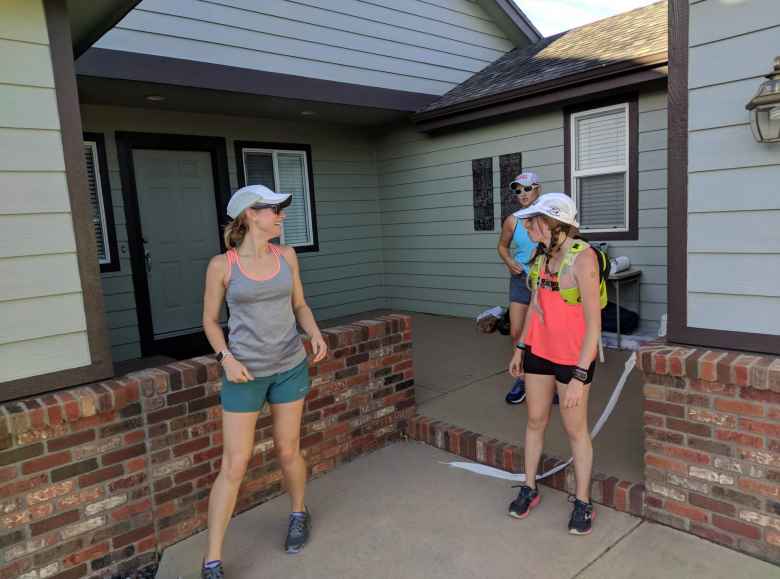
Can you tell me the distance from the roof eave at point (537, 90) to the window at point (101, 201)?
372cm

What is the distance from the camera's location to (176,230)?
6105 mm

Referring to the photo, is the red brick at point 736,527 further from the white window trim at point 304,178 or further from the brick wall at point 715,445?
the white window trim at point 304,178

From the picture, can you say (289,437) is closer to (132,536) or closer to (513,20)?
(132,536)

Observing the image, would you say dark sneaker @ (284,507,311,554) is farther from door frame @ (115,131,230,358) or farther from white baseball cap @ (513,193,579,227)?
door frame @ (115,131,230,358)

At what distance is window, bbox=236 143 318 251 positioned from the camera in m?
6.85

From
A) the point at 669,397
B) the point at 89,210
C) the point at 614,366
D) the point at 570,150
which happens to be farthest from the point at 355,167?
the point at 669,397

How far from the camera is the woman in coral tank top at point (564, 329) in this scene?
2369mm

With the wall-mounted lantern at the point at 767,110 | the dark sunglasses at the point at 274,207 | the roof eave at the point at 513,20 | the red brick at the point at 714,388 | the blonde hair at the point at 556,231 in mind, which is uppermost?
the roof eave at the point at 513,20

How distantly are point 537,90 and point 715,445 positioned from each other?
4.41m

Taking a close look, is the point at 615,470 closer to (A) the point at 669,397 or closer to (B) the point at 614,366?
(A) the point at 669,397

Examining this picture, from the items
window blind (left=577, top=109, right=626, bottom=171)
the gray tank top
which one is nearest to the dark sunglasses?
the gray tank top

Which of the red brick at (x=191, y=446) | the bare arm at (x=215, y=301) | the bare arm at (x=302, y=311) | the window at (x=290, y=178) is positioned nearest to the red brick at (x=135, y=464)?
the red brick at (x=191, y=446)

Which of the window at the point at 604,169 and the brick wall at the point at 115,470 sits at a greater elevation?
the window at the point at 604,169

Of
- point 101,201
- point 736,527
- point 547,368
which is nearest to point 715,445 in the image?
point 736,527
